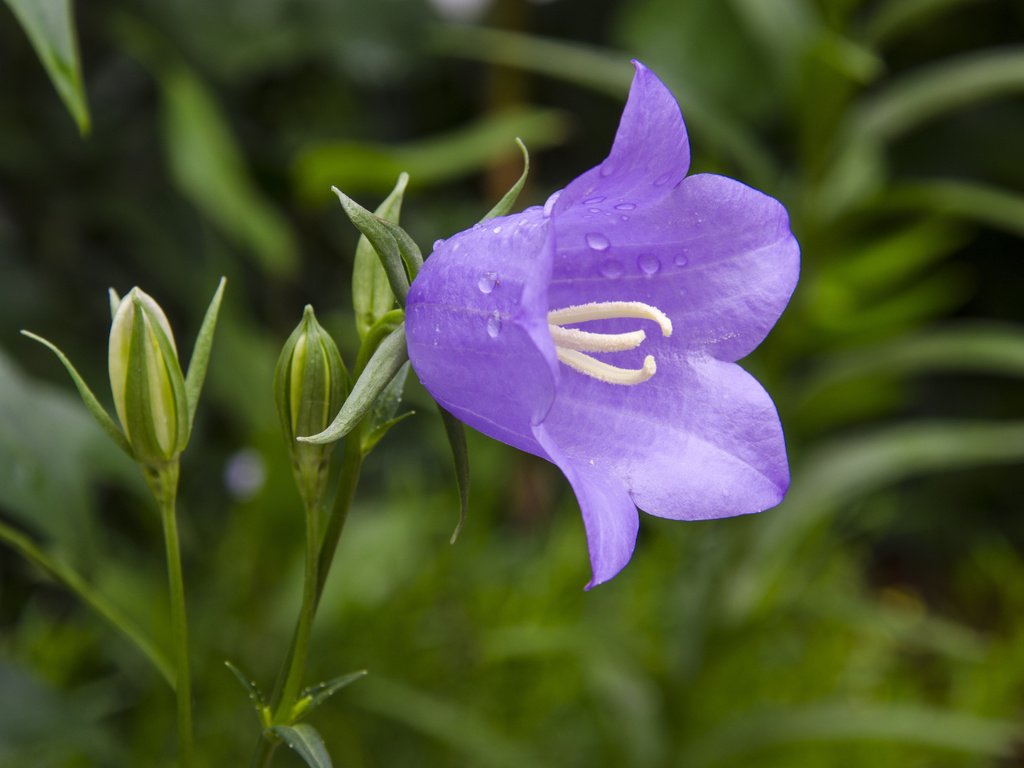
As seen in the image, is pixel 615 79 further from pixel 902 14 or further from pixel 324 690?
pixel 324 690

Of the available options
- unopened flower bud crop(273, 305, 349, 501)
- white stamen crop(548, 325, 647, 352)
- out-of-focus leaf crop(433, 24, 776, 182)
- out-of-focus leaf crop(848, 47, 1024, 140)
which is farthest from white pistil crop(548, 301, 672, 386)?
out-of-focus leaf crop(848, 47, 1024, 140)

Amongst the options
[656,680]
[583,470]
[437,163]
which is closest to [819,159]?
[437,163]

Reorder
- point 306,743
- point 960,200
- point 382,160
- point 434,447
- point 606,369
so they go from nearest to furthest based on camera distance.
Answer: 1. point 306,743
2. point 606,369
3. point 960,200
4. point 382,160
5. point 434,447

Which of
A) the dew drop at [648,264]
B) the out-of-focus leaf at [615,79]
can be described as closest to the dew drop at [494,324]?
the dew drop at [648,264]

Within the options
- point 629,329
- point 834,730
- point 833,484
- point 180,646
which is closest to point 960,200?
point 833,484

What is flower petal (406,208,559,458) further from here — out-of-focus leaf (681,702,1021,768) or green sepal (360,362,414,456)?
out-of-focus leaf (681,702,1021,768)

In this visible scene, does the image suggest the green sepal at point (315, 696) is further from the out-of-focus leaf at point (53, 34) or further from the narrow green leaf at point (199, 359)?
the out-of-focus leaf at point (53, 34)
